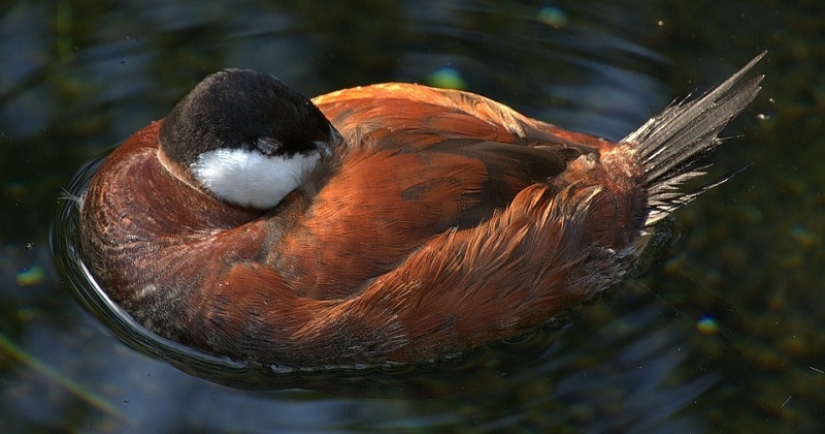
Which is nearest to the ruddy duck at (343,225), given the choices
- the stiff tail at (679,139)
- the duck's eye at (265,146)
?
the duck's eye at (265,146)

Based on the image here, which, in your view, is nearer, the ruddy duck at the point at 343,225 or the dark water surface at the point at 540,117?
the ruddy duck at the point at 343,225

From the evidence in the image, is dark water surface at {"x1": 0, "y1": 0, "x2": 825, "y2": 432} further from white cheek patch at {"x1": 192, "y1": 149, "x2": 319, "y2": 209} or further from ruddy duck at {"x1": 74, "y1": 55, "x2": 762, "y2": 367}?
white cheek patch at {"x1": 192, "y1": 149, "x2": 319, "y2": 209}

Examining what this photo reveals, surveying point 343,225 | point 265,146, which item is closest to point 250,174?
point 265,146

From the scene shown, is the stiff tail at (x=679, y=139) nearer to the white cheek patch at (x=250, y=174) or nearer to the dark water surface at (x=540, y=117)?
the dark water surface at (x=540, y=117)

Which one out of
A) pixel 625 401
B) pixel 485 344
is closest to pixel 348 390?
pixel 485 344

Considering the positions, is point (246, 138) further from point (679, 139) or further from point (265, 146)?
point (679, 139)

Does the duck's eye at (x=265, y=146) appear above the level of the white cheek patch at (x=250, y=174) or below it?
above

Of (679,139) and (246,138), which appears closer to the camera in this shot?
(246,138)

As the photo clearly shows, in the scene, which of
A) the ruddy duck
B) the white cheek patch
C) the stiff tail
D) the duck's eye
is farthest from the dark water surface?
the duck's eye
